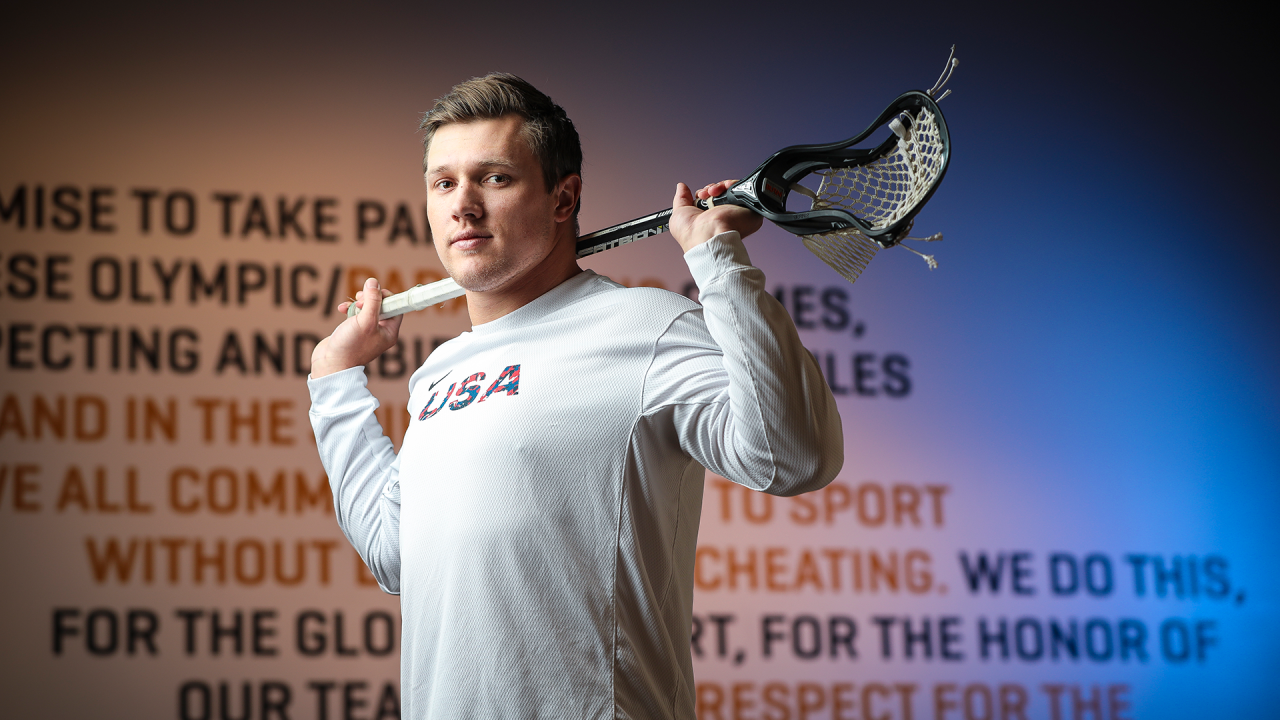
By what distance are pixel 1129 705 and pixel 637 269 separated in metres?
2.08

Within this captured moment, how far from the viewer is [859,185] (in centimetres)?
135

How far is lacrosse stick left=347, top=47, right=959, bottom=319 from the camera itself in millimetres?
1211

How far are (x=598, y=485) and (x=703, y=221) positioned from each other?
305 millimetres

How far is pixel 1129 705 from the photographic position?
→ 3754 mm

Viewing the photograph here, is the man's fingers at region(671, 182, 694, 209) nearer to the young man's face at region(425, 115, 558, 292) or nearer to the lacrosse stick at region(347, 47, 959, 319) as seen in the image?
the lacrosse stick at region(347, 47, 959, 319)

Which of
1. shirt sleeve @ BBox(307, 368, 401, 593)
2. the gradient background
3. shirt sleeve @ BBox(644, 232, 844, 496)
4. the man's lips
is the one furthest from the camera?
the gradient background

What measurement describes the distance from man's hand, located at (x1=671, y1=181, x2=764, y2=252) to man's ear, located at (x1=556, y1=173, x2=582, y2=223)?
0.25 metres

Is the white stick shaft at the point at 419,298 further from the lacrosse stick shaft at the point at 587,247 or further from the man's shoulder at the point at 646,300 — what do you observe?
the man's shoulder at the point at 646,300

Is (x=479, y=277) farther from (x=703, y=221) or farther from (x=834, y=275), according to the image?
(x=834, y=275)

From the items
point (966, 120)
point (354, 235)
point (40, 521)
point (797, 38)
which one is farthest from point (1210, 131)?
point (40, 521)

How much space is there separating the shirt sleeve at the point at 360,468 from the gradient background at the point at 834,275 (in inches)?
64.1

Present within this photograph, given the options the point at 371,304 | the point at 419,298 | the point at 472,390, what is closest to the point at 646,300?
the point at 472,390

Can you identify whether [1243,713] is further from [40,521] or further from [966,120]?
[40,521]

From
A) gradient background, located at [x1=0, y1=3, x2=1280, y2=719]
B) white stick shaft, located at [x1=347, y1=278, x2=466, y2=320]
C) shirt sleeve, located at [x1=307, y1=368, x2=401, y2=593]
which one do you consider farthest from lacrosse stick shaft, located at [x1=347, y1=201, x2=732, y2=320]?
gradient background, located at [x1=0, y1=3, x2=1280, y2=719]
